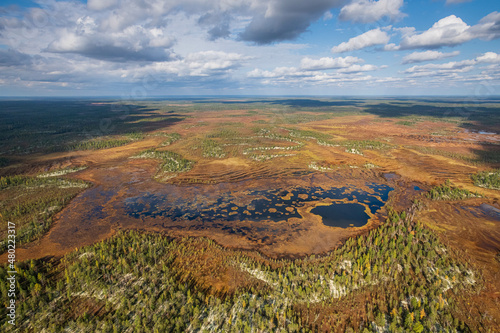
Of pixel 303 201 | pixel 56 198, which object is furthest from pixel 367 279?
pixel 56 198

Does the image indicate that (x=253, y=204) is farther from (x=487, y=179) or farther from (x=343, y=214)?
(x=487, y=179)

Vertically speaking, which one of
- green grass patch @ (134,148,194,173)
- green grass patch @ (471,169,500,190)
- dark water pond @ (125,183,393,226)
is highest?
green grass patch @ (134,148,194,173)

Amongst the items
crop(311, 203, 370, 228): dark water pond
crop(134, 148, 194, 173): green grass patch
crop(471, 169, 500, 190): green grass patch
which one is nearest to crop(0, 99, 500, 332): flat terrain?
crop(311, 203, 370, 228): dark water pond

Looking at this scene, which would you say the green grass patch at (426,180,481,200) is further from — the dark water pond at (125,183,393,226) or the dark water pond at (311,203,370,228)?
the dark water pond at (311,203,370,228)

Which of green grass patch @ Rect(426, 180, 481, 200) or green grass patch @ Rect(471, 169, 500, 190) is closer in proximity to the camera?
green grass patch @ Rect(426, 180, 481, 200)

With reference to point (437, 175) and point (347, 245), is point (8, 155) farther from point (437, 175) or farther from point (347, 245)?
point (437, 175)

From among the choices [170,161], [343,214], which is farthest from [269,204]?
[170,161]

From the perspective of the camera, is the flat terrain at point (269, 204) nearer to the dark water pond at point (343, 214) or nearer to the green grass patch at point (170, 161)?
the dark water pond at point (343, 214)

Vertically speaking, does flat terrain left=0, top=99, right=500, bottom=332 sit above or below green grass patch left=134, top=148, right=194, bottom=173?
below

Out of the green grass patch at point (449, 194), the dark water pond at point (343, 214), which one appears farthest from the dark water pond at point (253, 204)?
the green grass patch at point (449, 194)
